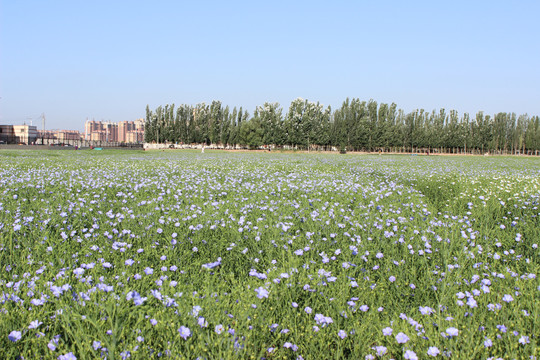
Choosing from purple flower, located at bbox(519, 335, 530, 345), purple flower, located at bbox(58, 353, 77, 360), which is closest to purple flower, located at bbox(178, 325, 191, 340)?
purple flower, located at bbox(58, 353, 77, 360)

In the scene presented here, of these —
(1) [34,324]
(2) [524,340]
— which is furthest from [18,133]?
(2) [524,340]

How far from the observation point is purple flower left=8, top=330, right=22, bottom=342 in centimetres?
204

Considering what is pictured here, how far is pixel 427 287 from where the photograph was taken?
3254 mm

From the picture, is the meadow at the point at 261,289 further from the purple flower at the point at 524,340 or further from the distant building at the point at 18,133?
the distant building at the point at 18,133

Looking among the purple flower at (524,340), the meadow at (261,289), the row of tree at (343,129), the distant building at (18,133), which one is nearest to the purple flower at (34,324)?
the meadow at (261,289)

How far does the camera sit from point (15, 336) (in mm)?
2059

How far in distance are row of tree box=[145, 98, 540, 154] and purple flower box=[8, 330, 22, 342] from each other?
228 ft

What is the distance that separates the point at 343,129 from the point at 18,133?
412 feet

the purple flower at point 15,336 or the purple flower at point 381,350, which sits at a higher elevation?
the purple flower at point 15,336

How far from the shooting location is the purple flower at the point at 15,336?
2.04 m

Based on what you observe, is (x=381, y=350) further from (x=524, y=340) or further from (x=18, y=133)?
(x=18, y=133)

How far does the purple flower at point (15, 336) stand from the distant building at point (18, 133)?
120 m

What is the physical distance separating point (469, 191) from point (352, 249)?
20.3ft

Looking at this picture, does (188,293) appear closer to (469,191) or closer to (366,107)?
(469,191)
